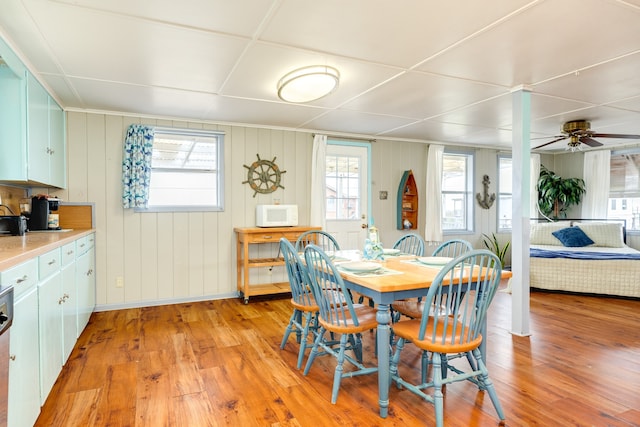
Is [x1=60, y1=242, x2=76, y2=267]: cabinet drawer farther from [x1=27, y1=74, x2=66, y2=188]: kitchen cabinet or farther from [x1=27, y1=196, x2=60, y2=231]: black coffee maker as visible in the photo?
[x1=27, y1=196, x2=60, y2=231]: black coffee maker

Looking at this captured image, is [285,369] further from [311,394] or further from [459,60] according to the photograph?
[459,60]

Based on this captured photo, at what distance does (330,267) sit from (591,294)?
434 cm

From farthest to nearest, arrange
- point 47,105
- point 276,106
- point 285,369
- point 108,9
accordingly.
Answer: point 276,106 < point 47,105 < point 285,369 < point 108,9

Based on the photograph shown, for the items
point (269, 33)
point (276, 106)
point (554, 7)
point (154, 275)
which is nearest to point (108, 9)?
point (269, 33)

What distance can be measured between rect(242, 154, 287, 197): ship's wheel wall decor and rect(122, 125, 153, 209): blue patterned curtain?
1.16 m

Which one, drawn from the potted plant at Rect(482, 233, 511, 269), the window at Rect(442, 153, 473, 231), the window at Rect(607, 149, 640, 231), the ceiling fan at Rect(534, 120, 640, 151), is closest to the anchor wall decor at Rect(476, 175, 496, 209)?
the window at Rect(442, 153, 473, 231)

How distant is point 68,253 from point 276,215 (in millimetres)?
2380

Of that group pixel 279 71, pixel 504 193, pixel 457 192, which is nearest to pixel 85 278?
pixel 279 71

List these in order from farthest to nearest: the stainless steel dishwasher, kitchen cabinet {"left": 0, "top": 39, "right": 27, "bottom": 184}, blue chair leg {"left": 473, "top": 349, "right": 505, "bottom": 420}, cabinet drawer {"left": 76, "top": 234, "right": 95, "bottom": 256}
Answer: cabinet drawer {"left": 76, "top": 234, "right": 95, "bottom": 256}
kitchen cabinet {"left": 0, "top": 39, "right": 27, "bottom": 184}
blue chair leg {"left": 473, "top": 349, "right": 505, "bottom": 420}
the stainless steel dishwasher

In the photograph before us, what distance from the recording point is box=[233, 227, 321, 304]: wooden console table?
4.38 m

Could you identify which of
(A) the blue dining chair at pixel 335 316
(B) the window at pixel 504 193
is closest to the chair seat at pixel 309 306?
(A) the blue dining chair at pixel 335 316

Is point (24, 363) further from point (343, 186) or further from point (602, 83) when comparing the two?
point (602, 83)

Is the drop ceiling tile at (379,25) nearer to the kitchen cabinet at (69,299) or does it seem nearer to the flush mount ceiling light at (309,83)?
the flush mount ceiling light at (309,83)

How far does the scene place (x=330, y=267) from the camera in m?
2.17
